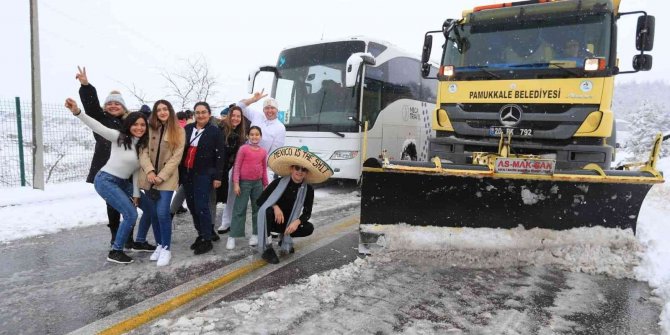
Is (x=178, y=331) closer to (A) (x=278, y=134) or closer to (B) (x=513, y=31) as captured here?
(A) (x=278, y=134)

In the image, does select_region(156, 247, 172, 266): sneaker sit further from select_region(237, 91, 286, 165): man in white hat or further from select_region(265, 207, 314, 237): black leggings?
select_region(237, 91, 286, 165): man in white hat

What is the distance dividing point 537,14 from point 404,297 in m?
4.67

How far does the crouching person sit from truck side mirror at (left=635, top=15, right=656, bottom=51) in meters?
4.47

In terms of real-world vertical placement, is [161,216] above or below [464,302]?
above

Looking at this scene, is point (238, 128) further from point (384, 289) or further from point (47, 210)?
point (47, 210)

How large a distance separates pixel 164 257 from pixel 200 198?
71cm

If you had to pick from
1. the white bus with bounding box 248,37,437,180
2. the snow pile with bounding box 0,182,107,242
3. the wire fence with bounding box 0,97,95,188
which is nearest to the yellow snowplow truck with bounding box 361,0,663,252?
the white bus with bounding box 248,37,437,180

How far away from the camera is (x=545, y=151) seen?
5.55 metres

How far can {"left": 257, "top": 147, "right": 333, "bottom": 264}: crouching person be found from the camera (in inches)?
173

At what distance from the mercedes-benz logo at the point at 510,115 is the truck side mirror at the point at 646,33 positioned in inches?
69.0

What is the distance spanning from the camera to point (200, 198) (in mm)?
4578

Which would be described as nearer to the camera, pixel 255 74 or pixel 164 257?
pixel 164 257

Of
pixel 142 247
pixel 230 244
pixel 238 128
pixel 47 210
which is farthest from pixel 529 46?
pixel 47 210

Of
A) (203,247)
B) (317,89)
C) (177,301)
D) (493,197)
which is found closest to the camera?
(177,301)
